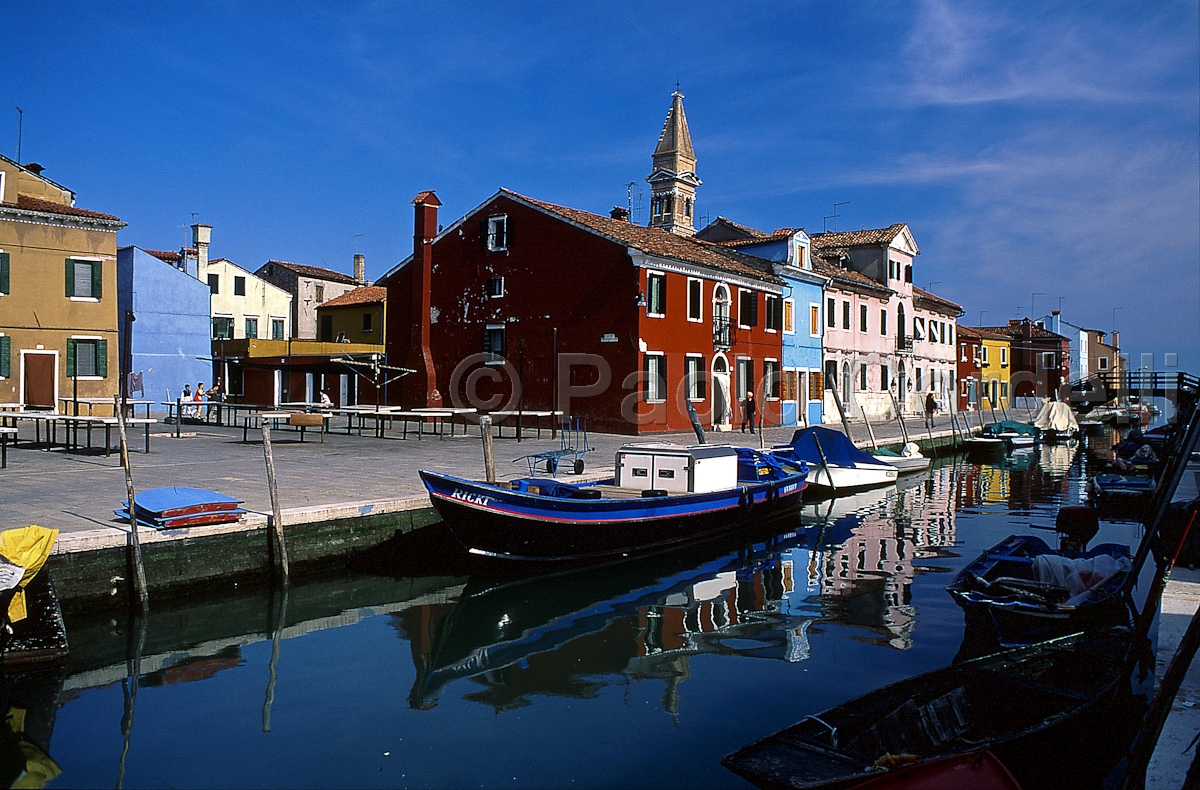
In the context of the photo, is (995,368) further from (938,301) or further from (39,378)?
(39,378)

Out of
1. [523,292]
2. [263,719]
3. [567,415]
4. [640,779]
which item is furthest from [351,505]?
[523,292]

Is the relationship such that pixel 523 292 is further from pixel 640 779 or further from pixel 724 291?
A: pixel 640 779

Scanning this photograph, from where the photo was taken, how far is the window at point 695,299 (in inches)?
A: 1117

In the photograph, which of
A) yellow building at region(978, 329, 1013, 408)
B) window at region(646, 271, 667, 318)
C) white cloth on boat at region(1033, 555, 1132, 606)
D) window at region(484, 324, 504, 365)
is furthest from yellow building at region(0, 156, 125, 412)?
yellow building at region(978, 329, 1013, 408)

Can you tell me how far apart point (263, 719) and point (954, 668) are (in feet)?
17.4

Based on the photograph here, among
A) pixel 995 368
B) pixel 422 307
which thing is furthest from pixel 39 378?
pixel 995 368

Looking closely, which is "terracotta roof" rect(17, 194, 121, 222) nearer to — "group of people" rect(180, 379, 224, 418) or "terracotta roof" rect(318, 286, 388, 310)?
"group of people" rect(180, 379, 224, 418)

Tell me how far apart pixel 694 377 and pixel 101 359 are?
19.6m

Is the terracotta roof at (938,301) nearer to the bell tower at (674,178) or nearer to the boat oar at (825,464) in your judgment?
the bell tower at (674,178)

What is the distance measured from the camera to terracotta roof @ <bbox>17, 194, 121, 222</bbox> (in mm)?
26734

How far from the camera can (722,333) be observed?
29781mm

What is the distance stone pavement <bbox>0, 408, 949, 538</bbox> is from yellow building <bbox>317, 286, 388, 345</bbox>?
16.4m

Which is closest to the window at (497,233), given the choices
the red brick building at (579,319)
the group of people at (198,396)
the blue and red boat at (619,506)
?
the red brick building at (579,319)

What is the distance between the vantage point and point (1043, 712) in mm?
5730
